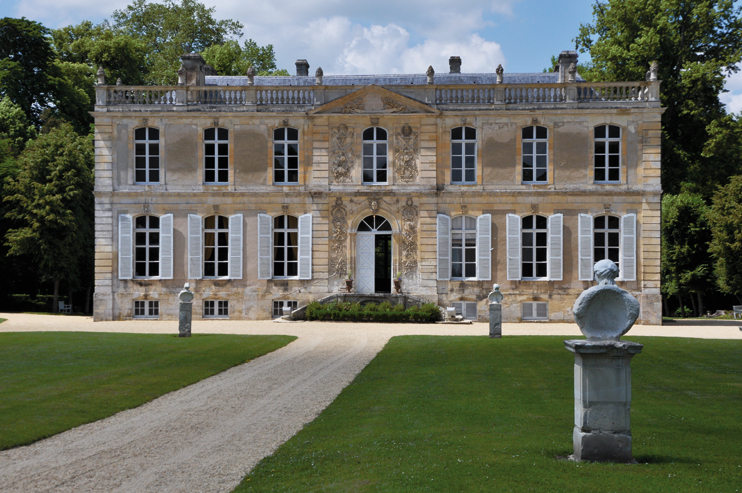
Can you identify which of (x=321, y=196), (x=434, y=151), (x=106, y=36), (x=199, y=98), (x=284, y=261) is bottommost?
(x=284, y=261)

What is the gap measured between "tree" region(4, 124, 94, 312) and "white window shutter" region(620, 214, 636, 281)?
73.4 ft

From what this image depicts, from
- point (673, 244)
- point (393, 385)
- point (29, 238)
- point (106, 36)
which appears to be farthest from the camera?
point (106, 36)

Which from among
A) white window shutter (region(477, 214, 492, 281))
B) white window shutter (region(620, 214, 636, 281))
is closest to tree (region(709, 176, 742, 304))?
white window shutter (region(620, 214, 636, 281))

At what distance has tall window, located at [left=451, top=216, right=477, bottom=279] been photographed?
86.3 feet

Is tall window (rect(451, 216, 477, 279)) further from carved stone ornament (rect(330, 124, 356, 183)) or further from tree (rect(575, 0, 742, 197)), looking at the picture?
tree (rect(575, 0, 742, 197))

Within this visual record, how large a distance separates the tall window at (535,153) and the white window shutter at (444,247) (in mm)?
3313

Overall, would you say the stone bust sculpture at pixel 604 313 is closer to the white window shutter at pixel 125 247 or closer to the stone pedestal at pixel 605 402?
the stone pedestal at pixel 605 402

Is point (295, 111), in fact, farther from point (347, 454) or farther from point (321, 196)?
point (347, 454)

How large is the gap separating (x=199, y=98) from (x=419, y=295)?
1077cm

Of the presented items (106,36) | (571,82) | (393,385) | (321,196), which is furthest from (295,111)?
(106,36)

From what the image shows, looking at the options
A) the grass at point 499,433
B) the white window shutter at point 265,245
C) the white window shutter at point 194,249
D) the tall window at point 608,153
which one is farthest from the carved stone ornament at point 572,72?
the grass at point 499,433

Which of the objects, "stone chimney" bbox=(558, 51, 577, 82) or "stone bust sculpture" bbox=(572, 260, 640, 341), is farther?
"stone chimney" bbox=(558, 51, 577, 82)

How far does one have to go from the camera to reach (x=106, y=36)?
44.2 m

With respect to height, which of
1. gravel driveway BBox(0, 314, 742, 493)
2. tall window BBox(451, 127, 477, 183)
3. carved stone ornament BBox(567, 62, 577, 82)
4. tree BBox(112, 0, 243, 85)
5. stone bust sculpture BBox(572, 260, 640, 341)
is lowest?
gravel driveway BBox(0, 314, 742, 493)
